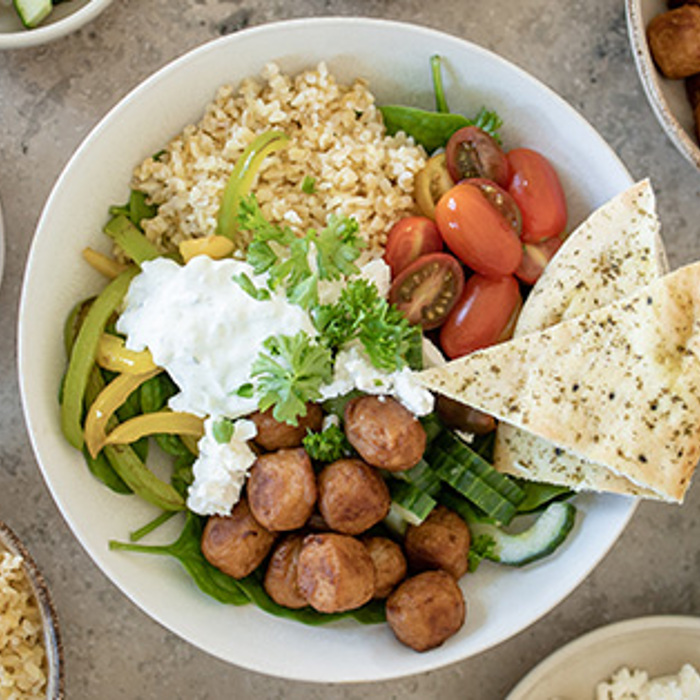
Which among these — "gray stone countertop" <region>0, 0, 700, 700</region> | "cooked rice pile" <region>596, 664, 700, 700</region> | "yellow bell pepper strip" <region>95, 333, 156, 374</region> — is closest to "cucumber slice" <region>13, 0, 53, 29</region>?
"gray stone countertop" <region>0, 0, 700, 700</region>

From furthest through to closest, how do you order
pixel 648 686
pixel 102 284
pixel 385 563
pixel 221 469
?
pixel 648 686 < pixel 102 284 < pixel 385 563 < pixel 221 469

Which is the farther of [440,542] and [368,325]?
[440,542]

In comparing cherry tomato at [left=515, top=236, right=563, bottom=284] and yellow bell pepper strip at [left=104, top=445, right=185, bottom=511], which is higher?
cherry tomato at [left=515, top=236, right=563, bottom=284]

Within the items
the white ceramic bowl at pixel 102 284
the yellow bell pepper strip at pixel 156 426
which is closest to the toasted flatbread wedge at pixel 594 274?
the white ceramic bowl at pixel 102 284

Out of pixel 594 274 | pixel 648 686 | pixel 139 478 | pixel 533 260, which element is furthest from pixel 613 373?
pixel 139 478

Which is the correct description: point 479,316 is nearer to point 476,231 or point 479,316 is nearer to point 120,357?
point 476,231

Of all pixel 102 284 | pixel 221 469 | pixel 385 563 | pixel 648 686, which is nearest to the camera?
pixel 221 469

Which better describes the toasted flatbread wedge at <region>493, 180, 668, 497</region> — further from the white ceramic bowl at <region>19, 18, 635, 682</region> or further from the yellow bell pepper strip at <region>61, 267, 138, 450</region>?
the yellow bell pepper strip at <region>61, 267, 138, 450</region>
